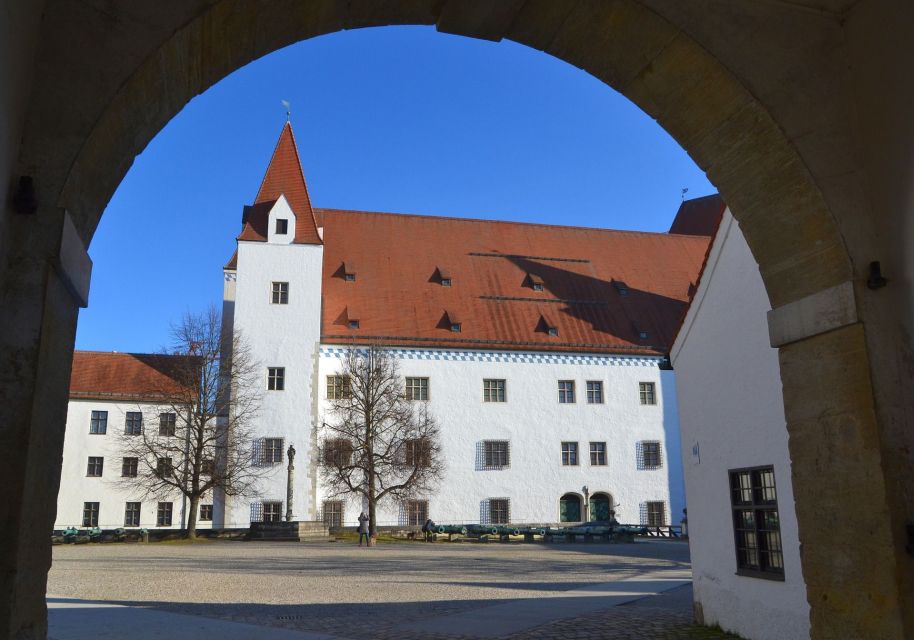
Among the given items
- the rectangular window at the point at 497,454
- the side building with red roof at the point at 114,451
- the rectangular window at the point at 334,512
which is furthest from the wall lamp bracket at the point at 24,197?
the side building with red roof at the point at 114,451

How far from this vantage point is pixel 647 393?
3997 centimetres

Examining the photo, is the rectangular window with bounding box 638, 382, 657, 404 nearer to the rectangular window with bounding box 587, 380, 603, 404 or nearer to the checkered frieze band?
the checkered frieze band

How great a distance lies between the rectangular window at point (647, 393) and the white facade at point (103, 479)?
22.2 metres

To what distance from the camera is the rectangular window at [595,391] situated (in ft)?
129

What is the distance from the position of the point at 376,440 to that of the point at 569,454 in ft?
32.1

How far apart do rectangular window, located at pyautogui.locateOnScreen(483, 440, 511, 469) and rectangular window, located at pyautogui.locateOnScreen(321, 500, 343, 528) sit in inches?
273

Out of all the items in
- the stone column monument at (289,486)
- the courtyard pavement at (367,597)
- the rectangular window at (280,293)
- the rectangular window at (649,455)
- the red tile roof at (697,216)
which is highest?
the red tile roof at (697,216)

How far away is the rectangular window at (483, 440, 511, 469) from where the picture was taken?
37312 mm

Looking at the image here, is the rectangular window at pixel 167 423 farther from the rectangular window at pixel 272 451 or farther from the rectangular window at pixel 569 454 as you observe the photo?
the rectangular window at pixel 569 454

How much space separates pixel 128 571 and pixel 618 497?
2603 centimetres

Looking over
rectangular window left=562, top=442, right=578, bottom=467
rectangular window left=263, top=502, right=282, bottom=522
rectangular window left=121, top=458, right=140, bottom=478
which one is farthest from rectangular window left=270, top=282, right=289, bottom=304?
rectangular window left=562, top=442, right=578, bottom=467

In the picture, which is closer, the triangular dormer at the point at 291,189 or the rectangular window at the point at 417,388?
the rectangular window at the point at 417,388

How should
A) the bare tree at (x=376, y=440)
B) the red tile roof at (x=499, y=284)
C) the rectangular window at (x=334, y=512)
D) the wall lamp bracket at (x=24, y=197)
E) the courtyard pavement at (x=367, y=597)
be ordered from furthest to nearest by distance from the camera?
1. the red tile roof at (x=499, y=284)
2. the rectangular window at (x=334, y=512)
3. the bare tree at (x=376, y=440)
4. the courtyard pavement at (x=367, y=597)
5. the wall lamp bracket at (x=24, y=197)

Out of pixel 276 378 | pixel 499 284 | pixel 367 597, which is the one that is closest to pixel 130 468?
pixel 276 378
